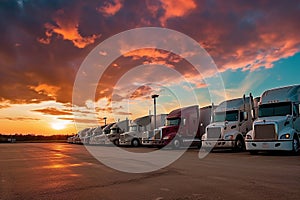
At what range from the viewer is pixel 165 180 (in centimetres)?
799

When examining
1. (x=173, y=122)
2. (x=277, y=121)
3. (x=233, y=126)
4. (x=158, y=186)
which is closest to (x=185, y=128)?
(x=173, y=122)

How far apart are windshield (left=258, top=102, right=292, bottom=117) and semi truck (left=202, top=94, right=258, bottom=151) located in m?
→ 1.16

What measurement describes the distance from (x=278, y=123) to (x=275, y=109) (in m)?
1.43

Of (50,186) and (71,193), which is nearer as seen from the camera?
(71,193)

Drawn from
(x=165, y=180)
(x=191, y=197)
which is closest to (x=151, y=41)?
(x=165, y=180)

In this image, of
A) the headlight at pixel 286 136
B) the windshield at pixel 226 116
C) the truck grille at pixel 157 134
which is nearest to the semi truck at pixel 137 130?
the truck grille at pixel 157 134

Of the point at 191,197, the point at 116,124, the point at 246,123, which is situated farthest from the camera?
the point at 116,124

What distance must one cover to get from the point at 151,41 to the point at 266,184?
19432mm

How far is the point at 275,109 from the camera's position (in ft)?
57.8

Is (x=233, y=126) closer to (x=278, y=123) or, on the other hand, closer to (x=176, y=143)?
(x=278, y=123)

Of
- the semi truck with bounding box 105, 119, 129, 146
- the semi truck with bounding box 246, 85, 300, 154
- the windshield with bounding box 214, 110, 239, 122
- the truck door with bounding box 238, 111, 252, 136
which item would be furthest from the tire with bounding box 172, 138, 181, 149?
the semi truck with bounding box 105, 119, 129, 146

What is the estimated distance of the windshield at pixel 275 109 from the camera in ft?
56.0

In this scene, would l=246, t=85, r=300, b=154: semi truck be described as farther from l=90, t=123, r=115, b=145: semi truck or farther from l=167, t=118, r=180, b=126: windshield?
l=90, t=123, r=115, b=145: semi truck

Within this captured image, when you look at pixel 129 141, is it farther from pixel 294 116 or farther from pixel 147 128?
pixel 294 116
